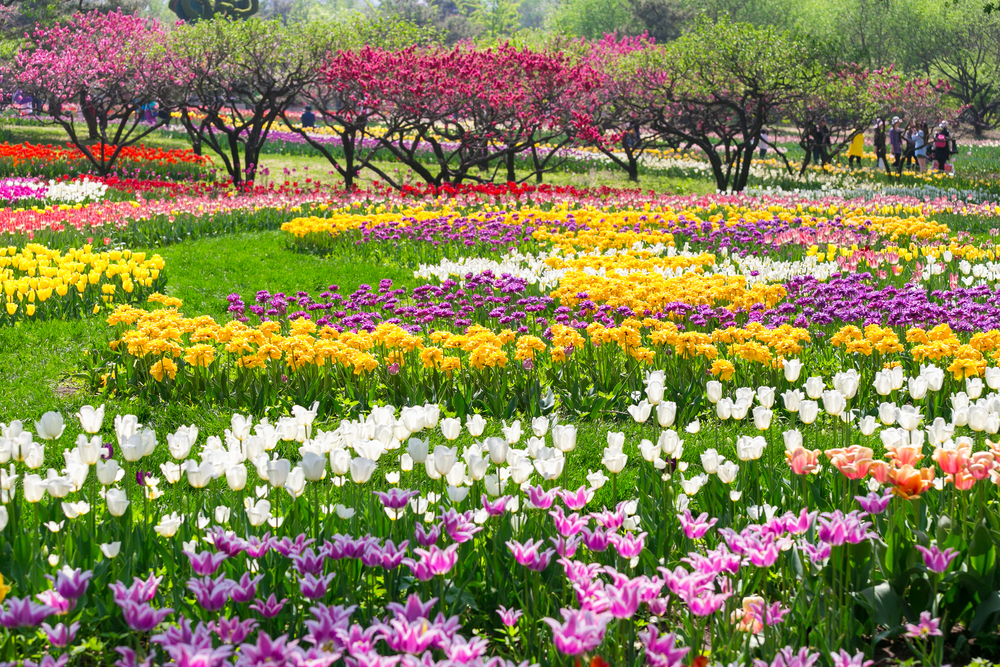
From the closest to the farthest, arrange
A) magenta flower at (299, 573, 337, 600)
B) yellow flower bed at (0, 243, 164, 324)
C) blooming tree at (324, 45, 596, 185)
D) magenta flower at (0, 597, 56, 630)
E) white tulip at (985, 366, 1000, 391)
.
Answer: magenta flower at (0, 597, 56, 630)
magenta flower at (299, 573, 337, 600)
white tulip at (985, 366, 1000, 391)
yellow flower bed at (0, 243, 164, 324)
blooming tree at (324, 45, 596, 185)

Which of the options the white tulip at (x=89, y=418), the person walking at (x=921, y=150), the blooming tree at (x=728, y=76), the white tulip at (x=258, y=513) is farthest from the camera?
the person walking at (x=921, y=150)

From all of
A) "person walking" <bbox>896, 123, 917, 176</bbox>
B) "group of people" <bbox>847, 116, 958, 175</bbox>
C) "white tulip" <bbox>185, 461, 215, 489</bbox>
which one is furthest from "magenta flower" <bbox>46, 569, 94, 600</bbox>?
"person walking" <bbox>896, 123, 917, 176</bbox>

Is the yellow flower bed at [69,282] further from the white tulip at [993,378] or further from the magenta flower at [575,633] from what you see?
the white tulip at [993,378]

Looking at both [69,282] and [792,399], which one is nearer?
[792,399]

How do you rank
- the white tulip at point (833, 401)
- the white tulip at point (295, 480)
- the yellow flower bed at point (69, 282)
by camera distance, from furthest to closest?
1. the yellow flower bed at point (69, 282)
2. the white tulip at point (833, 401)
3. the white tulip at point (295, 480)

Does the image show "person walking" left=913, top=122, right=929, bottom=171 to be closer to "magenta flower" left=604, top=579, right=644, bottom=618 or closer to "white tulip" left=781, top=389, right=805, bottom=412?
"white tulip" left=781, top=389, right=805, bottom=412

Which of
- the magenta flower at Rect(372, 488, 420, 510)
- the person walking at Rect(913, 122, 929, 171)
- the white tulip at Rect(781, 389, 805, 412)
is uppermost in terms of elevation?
the person walking at Rect(913, 122, 929, 171)

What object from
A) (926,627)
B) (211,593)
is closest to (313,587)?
(211,593)

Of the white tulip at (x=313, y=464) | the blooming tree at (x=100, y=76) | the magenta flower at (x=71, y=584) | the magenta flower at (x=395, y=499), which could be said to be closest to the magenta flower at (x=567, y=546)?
the magenta flower at (x=395, y=499)

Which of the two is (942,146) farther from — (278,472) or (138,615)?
(138,615)

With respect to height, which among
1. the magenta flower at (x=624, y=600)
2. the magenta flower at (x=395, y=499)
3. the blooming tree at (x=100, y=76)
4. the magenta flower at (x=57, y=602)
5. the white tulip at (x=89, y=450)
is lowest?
the magenta flower at (x=57, y=602)

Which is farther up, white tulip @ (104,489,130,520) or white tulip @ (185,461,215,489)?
white tulip @ (185,461,215,489)

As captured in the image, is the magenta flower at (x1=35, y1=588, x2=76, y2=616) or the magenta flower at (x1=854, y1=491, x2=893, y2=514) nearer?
the magenta flower at (x1=35, y1=588, x2=76, y2=616)

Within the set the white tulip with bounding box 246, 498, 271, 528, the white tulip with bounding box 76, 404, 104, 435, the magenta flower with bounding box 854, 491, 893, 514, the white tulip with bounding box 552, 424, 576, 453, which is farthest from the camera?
the white tulip with bounding box 76, 404, 104, 435
